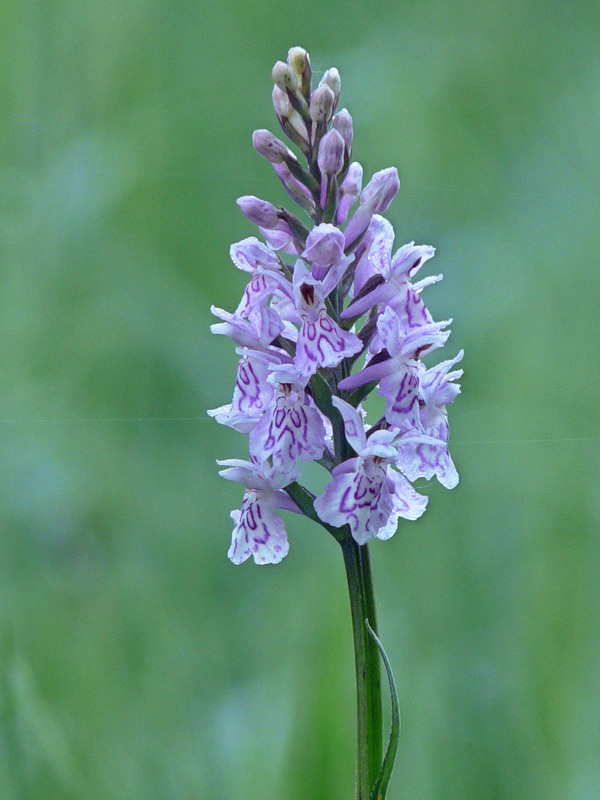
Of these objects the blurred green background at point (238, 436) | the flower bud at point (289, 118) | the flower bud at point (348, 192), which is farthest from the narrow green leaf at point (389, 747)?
the flower bud at point (289, 118)

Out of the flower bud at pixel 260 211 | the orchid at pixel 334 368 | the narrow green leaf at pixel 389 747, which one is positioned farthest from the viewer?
the flower bud at pixel 260 211

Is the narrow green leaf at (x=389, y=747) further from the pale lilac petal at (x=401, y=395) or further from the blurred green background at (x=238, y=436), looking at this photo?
the blurred green background at (x=238, y=436)

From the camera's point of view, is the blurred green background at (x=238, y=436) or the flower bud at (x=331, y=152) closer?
the flower bud at (x=331, y=152)

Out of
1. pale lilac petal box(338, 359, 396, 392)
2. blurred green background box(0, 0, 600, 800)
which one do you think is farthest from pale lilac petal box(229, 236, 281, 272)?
blurred green background box(0, 0, 600, 800)

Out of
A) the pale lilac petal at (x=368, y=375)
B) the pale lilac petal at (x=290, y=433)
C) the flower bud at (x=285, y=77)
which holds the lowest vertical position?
the pale lilac petal at (x=290, y=433)

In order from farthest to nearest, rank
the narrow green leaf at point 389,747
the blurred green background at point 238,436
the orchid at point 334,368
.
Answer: the blurred green background at point 238,436 < the orchid at point 334,368 < the narrow green leaf at point 389,747

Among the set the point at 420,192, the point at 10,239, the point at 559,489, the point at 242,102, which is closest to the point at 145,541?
the point at 10,239

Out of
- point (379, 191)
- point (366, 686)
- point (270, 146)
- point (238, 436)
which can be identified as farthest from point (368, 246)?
point (238, 436)
